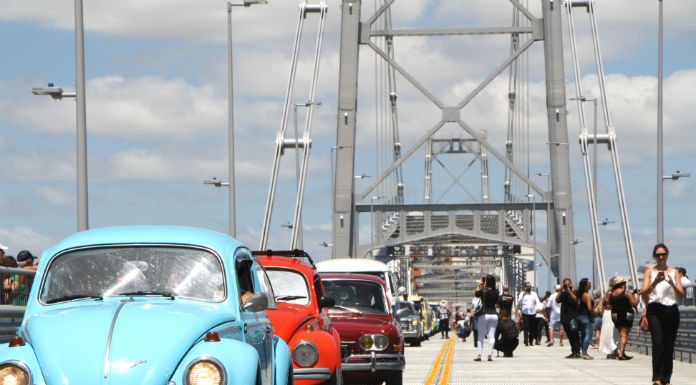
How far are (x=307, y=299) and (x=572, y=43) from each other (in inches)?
1832

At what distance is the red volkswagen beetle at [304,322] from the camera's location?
1255cm

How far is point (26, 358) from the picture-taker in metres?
8.56

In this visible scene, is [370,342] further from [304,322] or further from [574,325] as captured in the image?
[574,325]

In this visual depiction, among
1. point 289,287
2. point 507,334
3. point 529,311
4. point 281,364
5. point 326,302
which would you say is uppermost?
point 289,287

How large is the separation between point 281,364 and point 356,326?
578 centimetres

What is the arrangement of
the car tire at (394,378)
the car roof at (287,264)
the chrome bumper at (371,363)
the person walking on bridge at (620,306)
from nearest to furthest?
the car roof at (287,264) → the chrome bumper at (371,363) → the car tire at (394,378) → the person walking on bridge at (620,306)

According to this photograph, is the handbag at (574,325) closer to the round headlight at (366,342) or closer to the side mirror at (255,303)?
the round headlight at (366,342)

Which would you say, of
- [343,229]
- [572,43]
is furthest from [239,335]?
[343,229]

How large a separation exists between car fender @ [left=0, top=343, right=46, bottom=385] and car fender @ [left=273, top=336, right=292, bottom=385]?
2165mm

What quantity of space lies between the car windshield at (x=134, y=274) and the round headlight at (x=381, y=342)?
6529mm

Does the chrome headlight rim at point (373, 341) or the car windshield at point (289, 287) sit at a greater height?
the car windshield at point (289, 287)

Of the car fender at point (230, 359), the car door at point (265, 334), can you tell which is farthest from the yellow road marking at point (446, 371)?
the car fender at point (230, 359)

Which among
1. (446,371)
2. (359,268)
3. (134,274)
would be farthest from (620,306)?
(134,274)

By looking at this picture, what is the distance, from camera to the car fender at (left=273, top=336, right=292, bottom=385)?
34.6ft
